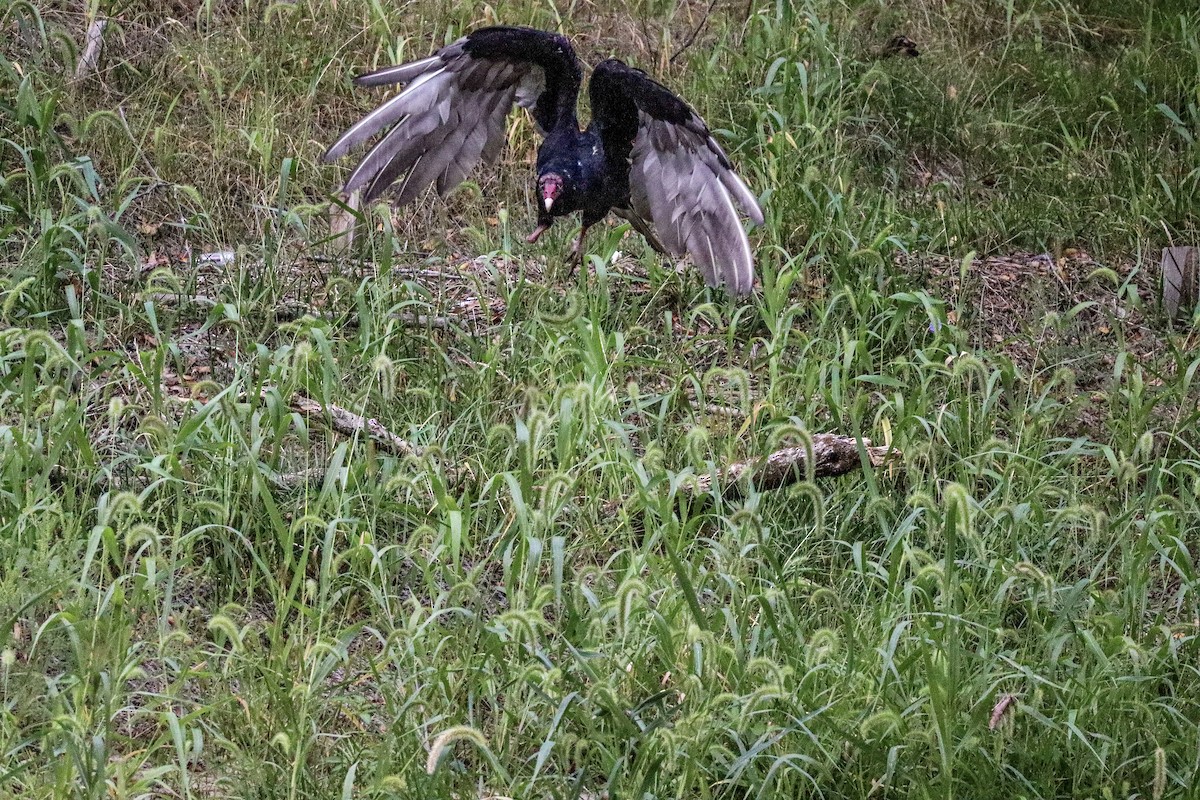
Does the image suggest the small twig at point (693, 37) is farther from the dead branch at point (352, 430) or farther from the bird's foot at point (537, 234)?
the dead branch at point (352, 430)

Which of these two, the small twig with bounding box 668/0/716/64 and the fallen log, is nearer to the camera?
the fallen log

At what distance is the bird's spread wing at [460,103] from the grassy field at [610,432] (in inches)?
12.6

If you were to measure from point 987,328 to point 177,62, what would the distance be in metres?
3.26

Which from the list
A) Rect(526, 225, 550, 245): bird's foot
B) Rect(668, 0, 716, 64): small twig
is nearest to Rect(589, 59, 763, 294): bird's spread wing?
Rect(526, 225, 550, 245): bird's foot

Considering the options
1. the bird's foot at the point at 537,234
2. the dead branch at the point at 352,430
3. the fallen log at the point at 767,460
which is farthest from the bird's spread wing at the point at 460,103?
the fallen log at the point at 767,460

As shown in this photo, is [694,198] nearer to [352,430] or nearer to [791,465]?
[791,465]

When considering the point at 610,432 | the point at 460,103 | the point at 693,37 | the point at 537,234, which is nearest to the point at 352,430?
the point at 610,432

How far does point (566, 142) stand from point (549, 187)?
0.76 ft

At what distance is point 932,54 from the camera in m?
5.96

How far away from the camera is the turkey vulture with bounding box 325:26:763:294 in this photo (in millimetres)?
4289

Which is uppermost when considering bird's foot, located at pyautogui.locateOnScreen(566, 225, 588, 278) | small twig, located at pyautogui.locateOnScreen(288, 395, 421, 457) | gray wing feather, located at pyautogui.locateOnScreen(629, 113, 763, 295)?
gray wing feather, located at pyautogui.locateOnScreen(629, 113, 763, 295)

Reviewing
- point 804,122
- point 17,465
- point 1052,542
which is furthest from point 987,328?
point 17,465

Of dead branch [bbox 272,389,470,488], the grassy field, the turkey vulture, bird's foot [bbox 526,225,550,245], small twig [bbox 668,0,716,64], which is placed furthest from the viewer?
small twig [bbox 668,0,716,64]

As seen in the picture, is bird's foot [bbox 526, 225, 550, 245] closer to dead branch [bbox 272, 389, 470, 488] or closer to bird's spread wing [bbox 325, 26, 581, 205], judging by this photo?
bird's spread wing [bbox 325, 26, 581, 205]
